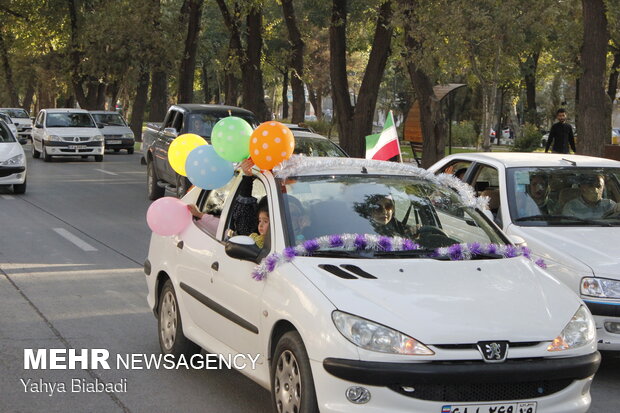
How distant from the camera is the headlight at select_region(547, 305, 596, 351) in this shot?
5.04m

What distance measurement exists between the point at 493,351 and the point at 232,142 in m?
2.81

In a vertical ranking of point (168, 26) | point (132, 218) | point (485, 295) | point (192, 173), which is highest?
point (168, 26)

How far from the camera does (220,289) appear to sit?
6152 millimetres

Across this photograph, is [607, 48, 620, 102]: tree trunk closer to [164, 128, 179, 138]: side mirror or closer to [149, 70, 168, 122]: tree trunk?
[149, 70, 168, 122]: tree trunk

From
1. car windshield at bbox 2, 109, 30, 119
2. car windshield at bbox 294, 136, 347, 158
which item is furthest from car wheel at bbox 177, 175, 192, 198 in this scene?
car windshield at bbox 2, 109, 30, 119

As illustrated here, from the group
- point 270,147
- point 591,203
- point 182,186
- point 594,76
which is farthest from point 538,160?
point 182,186

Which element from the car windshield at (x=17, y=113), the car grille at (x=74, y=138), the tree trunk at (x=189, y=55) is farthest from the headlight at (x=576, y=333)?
the car windshield at (x=17, y=113)

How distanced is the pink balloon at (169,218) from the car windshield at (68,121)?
85.8ft

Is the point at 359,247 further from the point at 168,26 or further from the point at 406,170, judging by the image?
the point at 168,26

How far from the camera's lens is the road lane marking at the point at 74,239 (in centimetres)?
1296

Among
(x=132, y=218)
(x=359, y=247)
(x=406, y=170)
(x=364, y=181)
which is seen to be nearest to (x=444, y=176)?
(x=406, y=170)

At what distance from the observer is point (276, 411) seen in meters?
5.39

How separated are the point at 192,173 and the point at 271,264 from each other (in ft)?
5.60

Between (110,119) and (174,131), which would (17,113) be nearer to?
(110,119)
